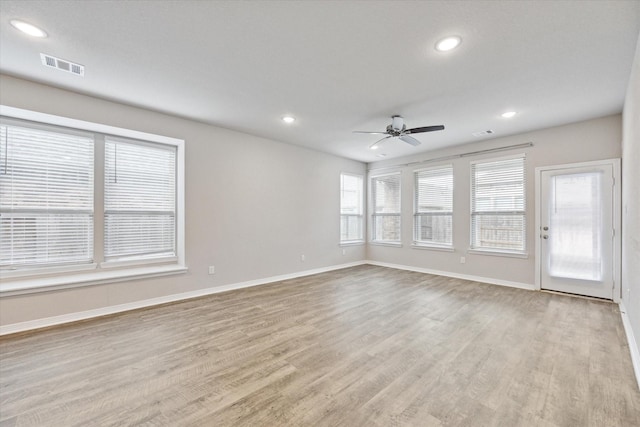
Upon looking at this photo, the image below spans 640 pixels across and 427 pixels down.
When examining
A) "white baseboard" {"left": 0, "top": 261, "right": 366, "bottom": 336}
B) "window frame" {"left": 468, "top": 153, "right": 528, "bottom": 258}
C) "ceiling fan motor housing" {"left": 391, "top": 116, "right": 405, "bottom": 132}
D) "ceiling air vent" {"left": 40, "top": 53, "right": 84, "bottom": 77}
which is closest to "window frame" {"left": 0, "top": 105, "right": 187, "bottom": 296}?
"white baseboard" {"left": 0, "top": 261, "right": 366, "bottom": 336}

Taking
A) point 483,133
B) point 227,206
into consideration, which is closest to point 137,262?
point 227,206

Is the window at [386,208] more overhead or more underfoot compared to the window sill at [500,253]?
more overhead

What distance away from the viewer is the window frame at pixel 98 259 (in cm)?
306

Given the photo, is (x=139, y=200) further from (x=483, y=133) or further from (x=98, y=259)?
(x=483, y=133)

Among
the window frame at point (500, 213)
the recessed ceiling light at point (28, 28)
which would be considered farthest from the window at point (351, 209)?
the recessed ceiling light at point (28, 28)

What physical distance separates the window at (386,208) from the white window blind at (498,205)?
1.77 m

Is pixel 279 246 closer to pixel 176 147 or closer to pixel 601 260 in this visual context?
pixel 176 147

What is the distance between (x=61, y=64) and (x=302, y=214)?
13.5 ft

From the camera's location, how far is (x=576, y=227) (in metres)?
4.22

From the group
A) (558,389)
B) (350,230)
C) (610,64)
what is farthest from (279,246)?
(610,64)

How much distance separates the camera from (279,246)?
211 inches

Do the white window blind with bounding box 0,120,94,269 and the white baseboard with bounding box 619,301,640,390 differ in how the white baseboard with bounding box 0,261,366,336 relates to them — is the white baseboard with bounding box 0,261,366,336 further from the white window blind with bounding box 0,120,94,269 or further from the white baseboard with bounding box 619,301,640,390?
the white baseboard with bounding box 619,301,640,390

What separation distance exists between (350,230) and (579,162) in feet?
14.7

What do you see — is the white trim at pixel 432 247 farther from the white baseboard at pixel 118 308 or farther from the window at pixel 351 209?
the white baseboard at pixel 118 308
